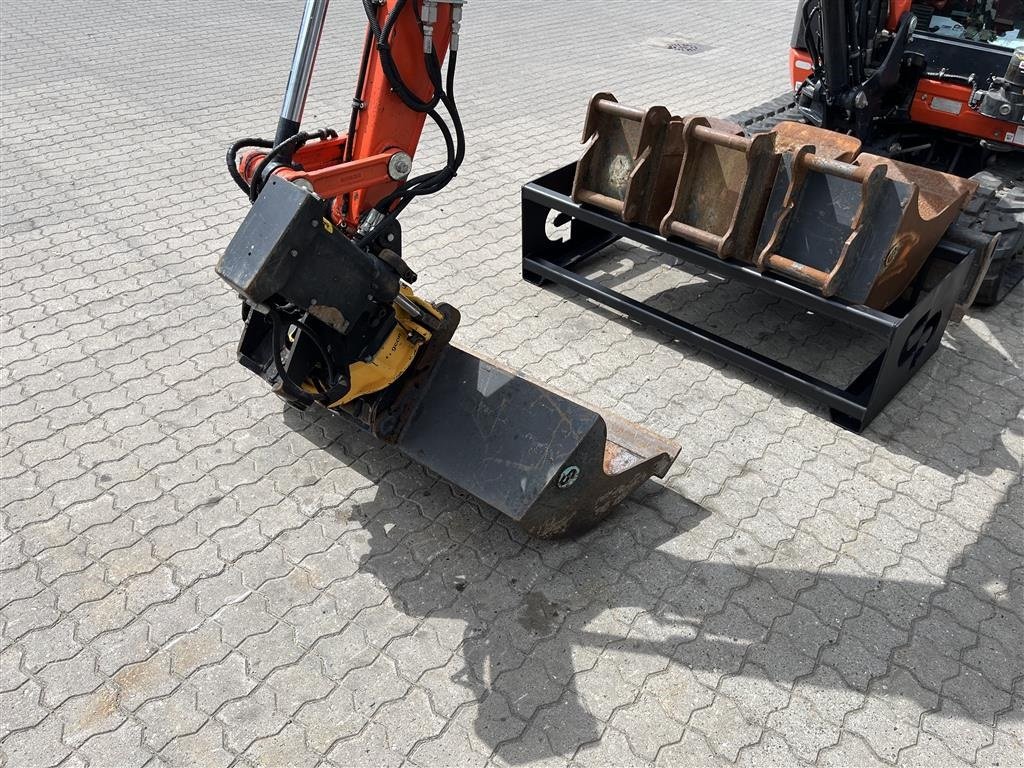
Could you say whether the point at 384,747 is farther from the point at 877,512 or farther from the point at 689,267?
the point at 689,267

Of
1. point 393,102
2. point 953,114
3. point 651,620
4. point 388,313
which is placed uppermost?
point 953,114

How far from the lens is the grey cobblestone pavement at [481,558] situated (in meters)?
2.84

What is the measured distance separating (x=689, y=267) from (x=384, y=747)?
12.3 ft

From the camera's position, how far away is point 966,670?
3.02m

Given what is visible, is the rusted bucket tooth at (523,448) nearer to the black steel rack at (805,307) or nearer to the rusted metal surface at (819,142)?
the black steel rack at (805,307)

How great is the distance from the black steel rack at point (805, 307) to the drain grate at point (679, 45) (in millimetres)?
6430

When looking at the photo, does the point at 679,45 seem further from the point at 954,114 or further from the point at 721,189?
the point at 721,189

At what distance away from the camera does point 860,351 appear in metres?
4.76

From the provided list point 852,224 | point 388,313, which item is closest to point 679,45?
point 852,224

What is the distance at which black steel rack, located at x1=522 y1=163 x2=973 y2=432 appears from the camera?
13.2 ft

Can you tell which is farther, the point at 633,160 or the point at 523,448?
the point at 633,160

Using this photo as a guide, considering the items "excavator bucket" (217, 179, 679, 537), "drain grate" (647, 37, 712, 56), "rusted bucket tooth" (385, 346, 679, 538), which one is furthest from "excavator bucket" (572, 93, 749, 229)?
"drain grate" (647, 37, 712, 56)

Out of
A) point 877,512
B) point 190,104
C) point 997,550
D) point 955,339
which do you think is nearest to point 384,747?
point 877,512

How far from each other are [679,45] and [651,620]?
30.9 feet
